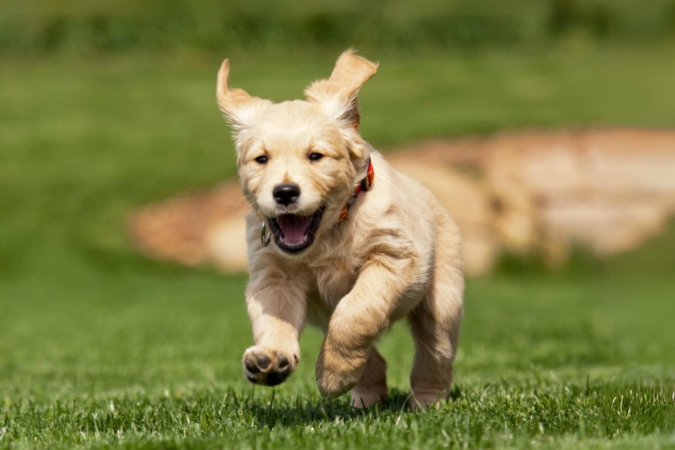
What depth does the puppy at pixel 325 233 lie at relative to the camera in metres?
3.81

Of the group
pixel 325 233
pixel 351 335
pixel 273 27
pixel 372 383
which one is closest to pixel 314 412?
pixel 351 335

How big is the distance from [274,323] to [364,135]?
1529 cm

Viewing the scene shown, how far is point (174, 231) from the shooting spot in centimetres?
1755

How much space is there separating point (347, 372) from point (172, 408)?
0.97 metres

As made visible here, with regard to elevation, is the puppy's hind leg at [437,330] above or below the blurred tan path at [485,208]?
below

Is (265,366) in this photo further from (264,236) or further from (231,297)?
(231,297)

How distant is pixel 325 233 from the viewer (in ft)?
13.3

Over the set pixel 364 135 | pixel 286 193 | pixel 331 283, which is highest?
pixel 364 135

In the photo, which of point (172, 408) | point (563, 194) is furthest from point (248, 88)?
point (172, 408)

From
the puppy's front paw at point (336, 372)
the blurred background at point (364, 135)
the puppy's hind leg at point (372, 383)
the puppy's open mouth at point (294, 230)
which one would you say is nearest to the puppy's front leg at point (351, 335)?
the puppy's front paw at point (336, 372)

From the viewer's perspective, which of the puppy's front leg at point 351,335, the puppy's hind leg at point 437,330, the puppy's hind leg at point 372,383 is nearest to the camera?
the puppy's front leg at point 351,335

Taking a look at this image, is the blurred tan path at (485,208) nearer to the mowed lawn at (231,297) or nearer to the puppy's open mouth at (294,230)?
the mowed lawn at (231,297)

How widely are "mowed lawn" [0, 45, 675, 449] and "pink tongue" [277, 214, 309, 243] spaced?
0.79 metres

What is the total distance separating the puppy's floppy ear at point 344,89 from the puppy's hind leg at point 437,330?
971 millimetres
